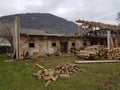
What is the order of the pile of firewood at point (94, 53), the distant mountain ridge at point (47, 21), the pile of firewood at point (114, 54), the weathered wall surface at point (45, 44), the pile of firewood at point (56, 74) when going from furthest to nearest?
the distant mountain ridge at point (47, 21) < the weathered wall surface at point (45, 44) < the pile of firewood at point (94, 53) < the pile of firewood at point (114, 54) < the pile of firewood at point (56, 74)

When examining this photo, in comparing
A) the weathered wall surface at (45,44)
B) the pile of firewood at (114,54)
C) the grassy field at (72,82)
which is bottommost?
the grassy field at (72,82)

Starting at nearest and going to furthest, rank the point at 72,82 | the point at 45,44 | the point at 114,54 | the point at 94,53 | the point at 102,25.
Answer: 1. the point at 72,82
2. the point at 94,53
3. the point at 114,54
4. the point at 45,44
5. the point at 102,25

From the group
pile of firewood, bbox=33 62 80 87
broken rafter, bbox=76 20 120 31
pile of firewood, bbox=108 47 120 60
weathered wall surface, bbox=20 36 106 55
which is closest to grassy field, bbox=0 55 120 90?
pile of firewood, bbox=33 62 80 87

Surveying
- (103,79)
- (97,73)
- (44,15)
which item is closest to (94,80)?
(103,79)

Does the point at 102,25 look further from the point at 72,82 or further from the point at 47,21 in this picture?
the point at 47,21

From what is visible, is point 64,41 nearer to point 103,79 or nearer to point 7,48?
point 7,48

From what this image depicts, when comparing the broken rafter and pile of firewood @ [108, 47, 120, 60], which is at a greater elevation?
the broken rafter

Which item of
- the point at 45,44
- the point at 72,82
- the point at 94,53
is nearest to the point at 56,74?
the point at 72,82

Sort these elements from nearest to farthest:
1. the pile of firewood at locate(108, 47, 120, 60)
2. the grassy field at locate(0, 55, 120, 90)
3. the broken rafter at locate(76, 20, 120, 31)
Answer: the grassy field at locate(0, 55, 120, 90)
the pile of firewood at locate(108, 47, 120, 60)
the broken rafter at locate(76, 20, 120, 31)

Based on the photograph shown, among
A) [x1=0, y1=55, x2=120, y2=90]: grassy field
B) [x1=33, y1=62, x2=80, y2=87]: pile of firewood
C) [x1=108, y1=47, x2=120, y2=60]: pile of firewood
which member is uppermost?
[x1=108, y1=47, x2=120, y2=60]: pile of firewood

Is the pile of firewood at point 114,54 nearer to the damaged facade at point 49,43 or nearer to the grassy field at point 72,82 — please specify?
the grassy field at point 72,82

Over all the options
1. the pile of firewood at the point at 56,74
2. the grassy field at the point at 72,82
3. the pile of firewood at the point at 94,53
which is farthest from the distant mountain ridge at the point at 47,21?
the grassy field at the point at 72,82

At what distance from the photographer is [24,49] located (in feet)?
81.1

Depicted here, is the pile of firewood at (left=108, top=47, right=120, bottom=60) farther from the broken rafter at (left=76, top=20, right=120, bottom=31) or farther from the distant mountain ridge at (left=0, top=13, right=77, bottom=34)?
the distant mountain ridge at (left=0, top=13, right=77, bottom=34)
